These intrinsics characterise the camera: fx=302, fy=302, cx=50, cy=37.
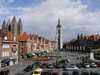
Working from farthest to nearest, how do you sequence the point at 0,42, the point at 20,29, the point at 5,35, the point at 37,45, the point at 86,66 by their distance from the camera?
the point at 20,29 < the point at 37,45 < the point at 5,35 < the point at 0,42 < the point at 86,66

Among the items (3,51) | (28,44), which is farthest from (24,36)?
(3,51)

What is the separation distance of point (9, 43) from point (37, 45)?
43.2 metres

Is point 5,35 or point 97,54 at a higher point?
point 5,35

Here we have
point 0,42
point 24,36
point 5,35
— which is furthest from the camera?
point 24,36

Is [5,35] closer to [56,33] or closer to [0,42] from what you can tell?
[0,42]

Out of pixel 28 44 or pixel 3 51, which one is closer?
pixel 3 51

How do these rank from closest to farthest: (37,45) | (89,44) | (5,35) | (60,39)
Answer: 1. (5,35)
2. (37,45)
3. (89,44)
4. (60,39)

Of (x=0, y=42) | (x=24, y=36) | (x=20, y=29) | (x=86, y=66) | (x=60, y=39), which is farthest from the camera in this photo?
(x=60, y=39)

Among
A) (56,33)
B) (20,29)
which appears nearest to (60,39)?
(56,33)

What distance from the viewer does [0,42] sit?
7375 centimetres

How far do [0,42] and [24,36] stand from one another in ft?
81.1

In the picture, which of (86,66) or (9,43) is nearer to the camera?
(86,66)

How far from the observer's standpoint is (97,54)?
81000 millimetres

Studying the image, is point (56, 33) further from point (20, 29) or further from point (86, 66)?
point (86, 66)
